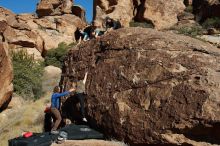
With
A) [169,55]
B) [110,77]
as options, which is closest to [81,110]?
[110,77]

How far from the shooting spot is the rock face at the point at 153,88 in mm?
8625

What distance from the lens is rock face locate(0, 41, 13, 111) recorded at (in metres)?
19.2

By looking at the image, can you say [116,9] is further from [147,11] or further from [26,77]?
[26,77]

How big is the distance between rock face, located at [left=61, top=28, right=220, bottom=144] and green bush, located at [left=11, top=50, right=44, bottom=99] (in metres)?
13.8

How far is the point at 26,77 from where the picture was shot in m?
25.6

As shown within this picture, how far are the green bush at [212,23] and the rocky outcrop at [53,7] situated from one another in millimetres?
14067

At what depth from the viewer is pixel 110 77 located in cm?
1041

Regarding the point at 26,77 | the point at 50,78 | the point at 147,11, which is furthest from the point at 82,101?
the point at 147,11

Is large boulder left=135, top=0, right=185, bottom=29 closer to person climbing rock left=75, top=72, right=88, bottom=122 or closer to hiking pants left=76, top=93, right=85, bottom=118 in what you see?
person climbing rock left=75, top=72, right=88, bottom=122

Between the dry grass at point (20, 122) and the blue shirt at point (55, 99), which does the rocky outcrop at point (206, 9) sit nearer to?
the dry grass at point (20, 122)

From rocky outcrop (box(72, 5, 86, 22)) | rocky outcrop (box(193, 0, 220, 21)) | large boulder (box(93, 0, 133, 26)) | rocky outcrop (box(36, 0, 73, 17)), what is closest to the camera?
rocky outcrop (box(193, 0, 220, 21))

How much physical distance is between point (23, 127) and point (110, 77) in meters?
7.82

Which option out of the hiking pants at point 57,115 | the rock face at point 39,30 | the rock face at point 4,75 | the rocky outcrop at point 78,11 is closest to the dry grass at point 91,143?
the hiking pants at point 57,115

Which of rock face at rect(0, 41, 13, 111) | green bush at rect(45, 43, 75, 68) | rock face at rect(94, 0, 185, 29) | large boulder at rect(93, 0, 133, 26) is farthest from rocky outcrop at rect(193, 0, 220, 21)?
rock face at rect(0, 41, 13, 111)
